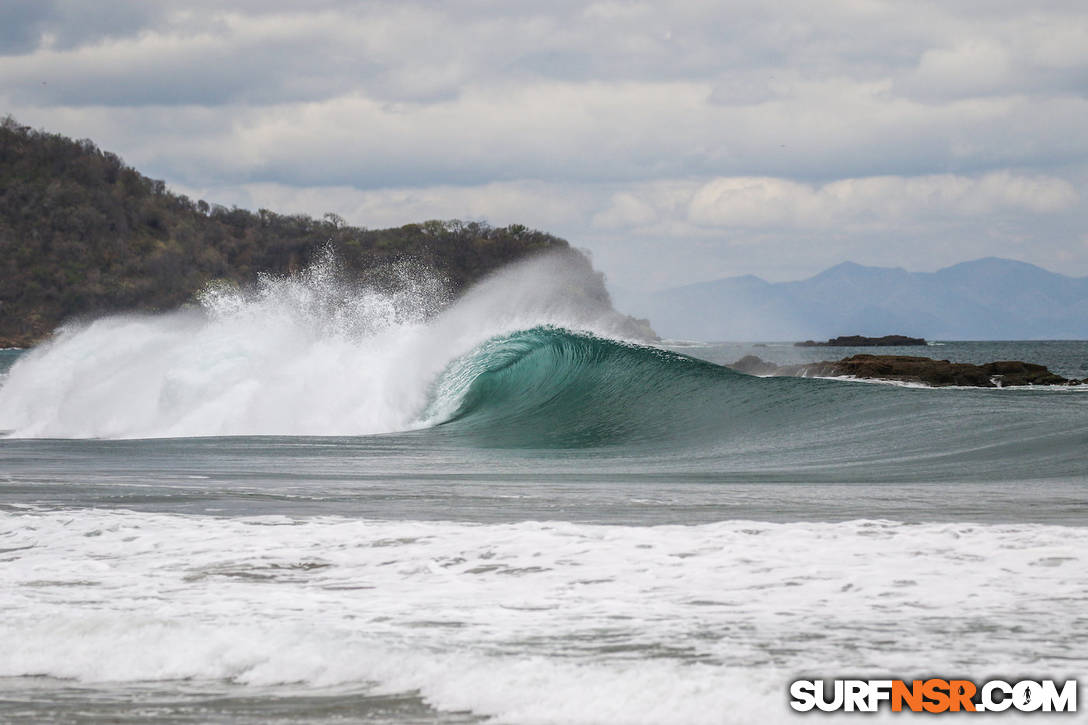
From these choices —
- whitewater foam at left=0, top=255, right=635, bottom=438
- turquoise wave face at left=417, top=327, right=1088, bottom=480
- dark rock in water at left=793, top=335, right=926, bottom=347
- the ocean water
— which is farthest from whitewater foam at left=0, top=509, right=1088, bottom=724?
dark rock in water at left=793, top=335, right=926, bottom=347

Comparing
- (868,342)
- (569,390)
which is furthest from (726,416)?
(868,342)

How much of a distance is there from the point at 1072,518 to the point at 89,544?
6655 millimetres

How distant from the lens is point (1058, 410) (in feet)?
53.5

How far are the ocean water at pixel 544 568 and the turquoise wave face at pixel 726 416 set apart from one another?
0.35 ft

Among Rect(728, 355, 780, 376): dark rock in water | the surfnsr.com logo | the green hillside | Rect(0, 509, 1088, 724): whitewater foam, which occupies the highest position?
the green hillside

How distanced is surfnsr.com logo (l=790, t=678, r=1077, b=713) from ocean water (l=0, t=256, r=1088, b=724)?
0.11 meters

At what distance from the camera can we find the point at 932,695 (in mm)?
4117

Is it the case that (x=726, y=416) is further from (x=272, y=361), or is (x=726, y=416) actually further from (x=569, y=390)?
(x=272, y=361)

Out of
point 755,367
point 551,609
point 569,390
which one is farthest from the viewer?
point 755,367

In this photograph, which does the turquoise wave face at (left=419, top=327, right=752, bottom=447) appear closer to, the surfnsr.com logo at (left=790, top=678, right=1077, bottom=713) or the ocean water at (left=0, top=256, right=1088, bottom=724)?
the ocean water at (left=0, top=256, right=1088, bottom=724)

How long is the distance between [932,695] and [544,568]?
266 centimetres

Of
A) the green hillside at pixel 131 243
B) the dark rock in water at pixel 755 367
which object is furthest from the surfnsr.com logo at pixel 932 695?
the green hillside at pixel 131 243

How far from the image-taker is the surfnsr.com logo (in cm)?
401

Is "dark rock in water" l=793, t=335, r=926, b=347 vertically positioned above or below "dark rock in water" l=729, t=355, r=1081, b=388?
above
